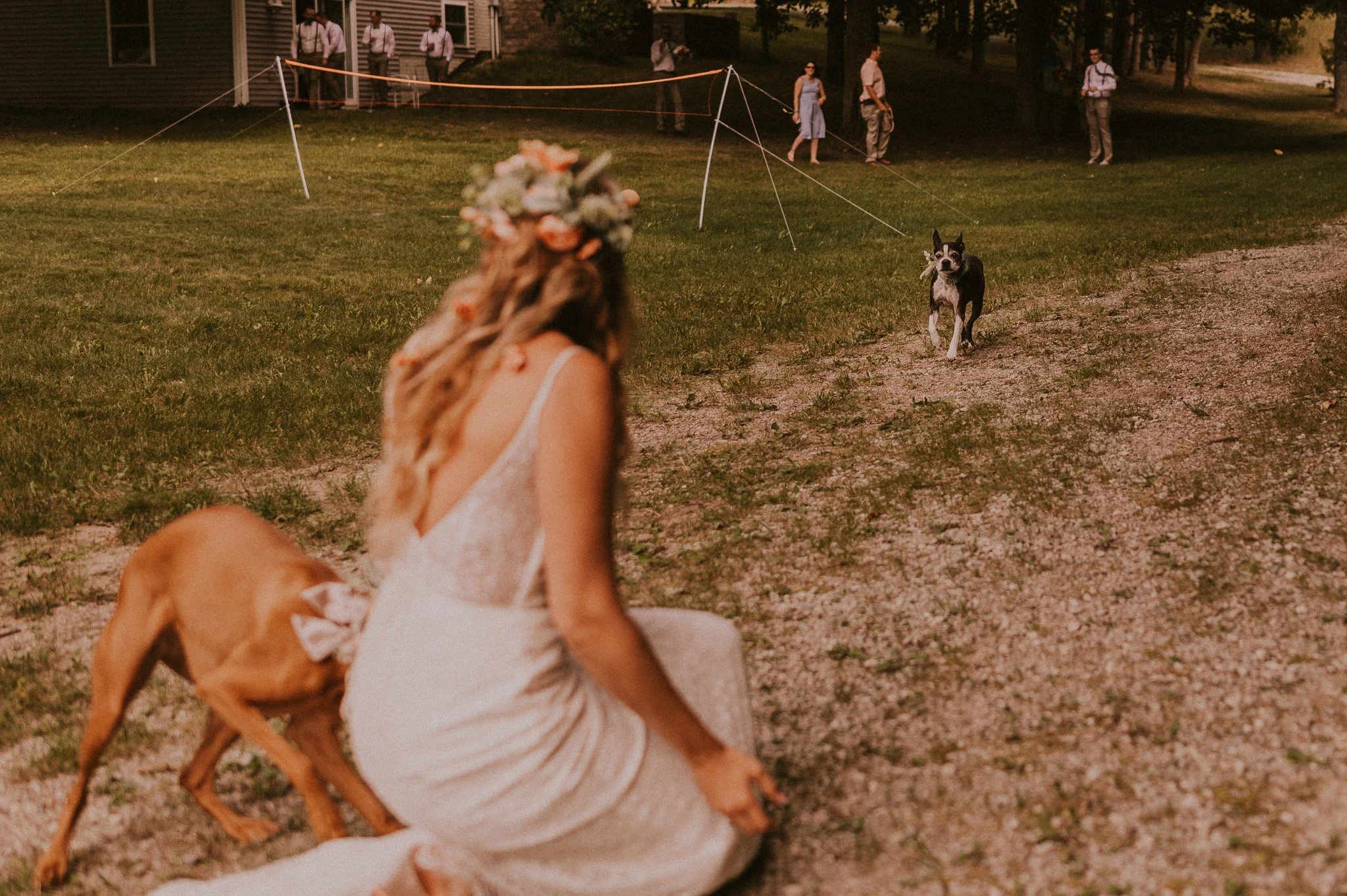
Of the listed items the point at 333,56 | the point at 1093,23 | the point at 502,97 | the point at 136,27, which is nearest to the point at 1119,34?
the point at 1093,23

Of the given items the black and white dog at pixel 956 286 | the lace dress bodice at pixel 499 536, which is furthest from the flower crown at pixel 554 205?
the black and white dog at pixel 956 286

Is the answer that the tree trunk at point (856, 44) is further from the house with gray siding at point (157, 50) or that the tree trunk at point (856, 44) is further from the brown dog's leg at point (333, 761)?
the brown dog's leg at point (333, 761)

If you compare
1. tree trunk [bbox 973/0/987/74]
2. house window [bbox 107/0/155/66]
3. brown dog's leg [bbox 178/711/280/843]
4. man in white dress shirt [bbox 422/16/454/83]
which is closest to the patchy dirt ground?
brown dog's leg [bbox 178/711/280/843]

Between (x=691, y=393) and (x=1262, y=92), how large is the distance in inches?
1946

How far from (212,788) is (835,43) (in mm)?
36707

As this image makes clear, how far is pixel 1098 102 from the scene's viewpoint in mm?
26641

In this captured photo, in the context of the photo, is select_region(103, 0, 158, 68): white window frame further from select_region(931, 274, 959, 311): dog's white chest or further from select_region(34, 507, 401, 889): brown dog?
select_region(34, 507, 401, 889): brown dog

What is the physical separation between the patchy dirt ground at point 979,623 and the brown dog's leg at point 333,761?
37cm

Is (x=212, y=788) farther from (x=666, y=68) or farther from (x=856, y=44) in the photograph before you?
(x=856, y=44)

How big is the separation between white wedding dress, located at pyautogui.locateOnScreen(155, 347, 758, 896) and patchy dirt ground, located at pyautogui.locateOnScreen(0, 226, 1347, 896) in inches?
22.5

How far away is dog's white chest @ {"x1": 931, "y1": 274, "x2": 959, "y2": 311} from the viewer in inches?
390

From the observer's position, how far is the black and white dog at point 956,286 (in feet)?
32.3

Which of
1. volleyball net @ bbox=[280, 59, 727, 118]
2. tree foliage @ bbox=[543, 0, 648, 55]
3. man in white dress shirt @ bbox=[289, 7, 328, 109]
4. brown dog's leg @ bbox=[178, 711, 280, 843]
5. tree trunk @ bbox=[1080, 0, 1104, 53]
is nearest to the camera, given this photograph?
brown dog's leg @ bbox=[178, 711, 280, 843]

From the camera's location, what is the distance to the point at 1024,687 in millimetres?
4586
